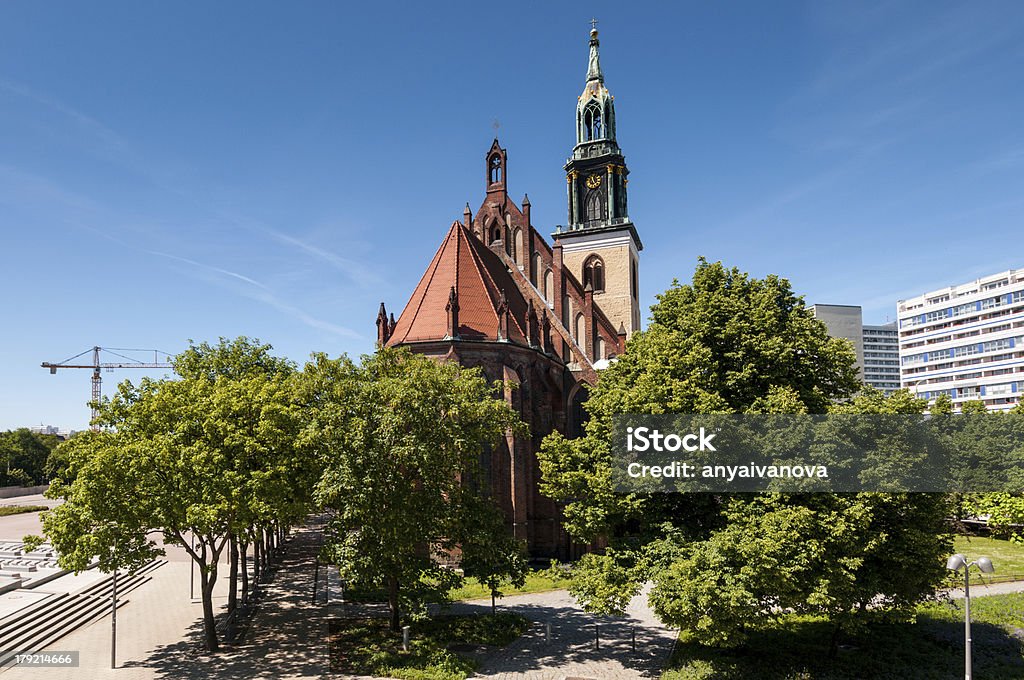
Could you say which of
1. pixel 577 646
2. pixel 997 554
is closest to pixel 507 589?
pixel 577 646

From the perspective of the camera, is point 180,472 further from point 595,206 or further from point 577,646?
point 595,206

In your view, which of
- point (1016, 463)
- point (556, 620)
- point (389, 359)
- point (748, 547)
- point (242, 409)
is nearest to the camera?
point (748, 547)

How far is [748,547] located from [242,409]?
16.7 metres

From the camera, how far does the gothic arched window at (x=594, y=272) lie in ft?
180

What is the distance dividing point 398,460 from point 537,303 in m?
26.9

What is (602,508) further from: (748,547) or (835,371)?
(835,371)

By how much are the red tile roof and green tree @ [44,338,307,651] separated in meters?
15.8

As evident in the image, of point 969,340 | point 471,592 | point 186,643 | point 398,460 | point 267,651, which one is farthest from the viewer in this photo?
point 969,340

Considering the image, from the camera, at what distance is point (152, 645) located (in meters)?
23.7

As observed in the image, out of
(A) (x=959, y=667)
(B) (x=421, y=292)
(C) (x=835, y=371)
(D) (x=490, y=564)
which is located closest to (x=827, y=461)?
(C) (x=835, y=371)

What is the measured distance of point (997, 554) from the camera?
43719 mm

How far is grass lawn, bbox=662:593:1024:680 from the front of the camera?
20484mm

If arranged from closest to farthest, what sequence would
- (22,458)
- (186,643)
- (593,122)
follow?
(186,643) < (593,122) < (22,458)

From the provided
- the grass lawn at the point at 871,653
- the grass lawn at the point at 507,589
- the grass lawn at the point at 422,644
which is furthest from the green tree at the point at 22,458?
the grass lawn at the point at 871,653
